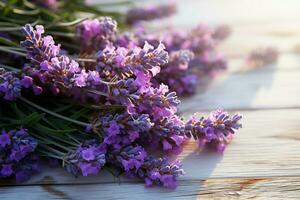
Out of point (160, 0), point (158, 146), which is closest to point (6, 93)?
point (158, 146)

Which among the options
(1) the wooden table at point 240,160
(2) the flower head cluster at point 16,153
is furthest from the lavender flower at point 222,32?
(2) the flower head cluster at point 16,153

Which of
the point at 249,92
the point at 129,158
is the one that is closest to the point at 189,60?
the point at 249,92

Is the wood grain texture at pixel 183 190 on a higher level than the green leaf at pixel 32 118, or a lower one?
lower

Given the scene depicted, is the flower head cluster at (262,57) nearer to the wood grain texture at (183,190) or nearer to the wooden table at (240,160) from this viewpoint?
the wooden table at (240,160)

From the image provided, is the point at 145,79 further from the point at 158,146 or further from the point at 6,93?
the point at 6,93

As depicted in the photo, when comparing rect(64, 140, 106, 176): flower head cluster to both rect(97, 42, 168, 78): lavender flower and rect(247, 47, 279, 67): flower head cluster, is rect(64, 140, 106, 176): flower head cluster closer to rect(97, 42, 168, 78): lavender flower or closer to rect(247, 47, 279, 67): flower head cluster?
rect(97, 42, 168, 78): lavender flower

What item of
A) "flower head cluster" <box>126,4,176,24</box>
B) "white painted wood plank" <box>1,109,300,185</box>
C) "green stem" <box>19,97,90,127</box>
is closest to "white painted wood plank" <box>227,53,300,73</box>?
"flower head cluster" <box>126,4,176,24</box>
